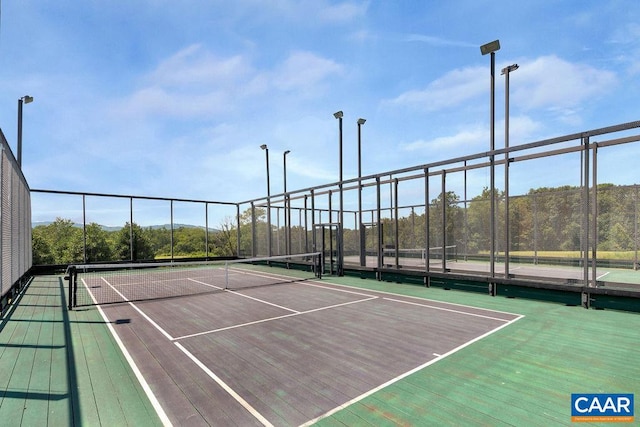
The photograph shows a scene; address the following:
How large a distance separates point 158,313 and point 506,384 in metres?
7.04

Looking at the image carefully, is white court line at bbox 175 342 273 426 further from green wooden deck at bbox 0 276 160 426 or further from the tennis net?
the tennis net

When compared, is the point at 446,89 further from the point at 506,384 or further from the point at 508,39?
the point at 506,384

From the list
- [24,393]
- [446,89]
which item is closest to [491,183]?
[446,89]

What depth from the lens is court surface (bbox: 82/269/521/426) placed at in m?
3.51

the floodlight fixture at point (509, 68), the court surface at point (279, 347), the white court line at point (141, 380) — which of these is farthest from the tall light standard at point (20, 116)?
the floodlight fixture at point (509, 68)

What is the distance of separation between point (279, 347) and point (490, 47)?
993cm

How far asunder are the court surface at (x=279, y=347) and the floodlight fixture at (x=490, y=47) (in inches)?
288

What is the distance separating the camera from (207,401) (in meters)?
3.54

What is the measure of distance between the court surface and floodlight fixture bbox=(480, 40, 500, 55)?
24.0ft

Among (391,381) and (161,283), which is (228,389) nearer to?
(391,381)

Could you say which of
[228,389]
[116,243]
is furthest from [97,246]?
[228,389]

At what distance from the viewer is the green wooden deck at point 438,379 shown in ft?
10.7

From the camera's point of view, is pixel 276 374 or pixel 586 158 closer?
pixel 276 374

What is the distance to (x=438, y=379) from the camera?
13.2ft
